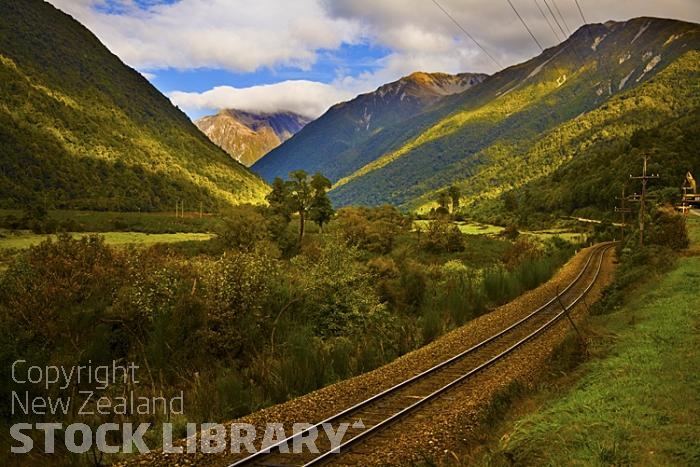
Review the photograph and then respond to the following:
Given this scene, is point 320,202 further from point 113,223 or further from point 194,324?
point 194,324

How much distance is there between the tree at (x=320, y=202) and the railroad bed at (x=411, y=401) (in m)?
59.6

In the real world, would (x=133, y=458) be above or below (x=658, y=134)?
below

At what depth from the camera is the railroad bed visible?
7.86 m

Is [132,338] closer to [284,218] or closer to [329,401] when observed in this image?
[329,401]

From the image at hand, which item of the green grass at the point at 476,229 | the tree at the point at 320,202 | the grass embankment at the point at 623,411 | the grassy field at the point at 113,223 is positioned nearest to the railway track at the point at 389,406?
the grass embankment at the point at 623,411

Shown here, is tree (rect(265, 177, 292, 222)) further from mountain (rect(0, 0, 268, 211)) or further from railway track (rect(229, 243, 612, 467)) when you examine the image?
mountain (rect(0, 0, 268, 211))

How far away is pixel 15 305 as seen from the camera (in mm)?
11602

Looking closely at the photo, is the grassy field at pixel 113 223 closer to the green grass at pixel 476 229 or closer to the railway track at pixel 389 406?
the green grass at pixel 476 229

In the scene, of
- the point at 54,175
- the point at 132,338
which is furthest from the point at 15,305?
the point at 54,175

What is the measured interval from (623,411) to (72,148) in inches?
6321

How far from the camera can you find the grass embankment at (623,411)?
Answer: 250 inches

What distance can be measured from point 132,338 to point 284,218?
198ft

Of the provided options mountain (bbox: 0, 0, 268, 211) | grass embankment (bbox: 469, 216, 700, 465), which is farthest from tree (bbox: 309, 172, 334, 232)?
grass embankment (bbox: 469, 216, 700, 465)

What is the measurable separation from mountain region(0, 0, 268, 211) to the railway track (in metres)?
110
